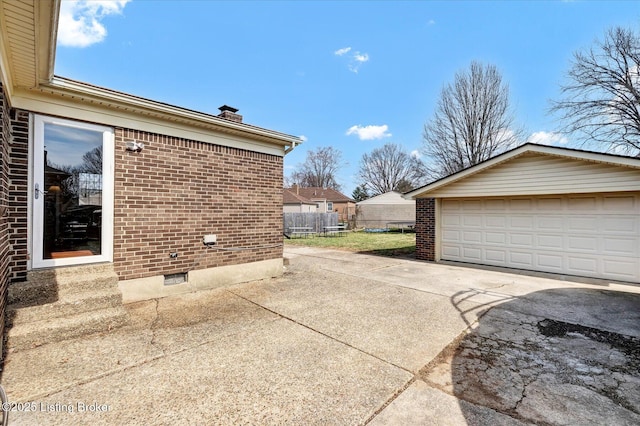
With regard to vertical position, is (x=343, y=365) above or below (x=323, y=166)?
below

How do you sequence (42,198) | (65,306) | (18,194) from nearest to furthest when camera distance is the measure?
(65,306) < (18,194) < (42,198)

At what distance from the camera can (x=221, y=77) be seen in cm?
1230

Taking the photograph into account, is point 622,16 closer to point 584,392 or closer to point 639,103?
point 639,103

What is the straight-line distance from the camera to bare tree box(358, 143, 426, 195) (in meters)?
45.9

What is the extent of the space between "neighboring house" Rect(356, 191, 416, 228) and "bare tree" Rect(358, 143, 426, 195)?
47.1ft

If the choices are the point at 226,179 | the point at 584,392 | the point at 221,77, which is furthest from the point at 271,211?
the point at 221,77

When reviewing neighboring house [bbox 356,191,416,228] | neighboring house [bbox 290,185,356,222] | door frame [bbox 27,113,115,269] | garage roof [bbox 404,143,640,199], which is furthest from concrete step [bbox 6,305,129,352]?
neighboring house [bbox 290,185,356,222]

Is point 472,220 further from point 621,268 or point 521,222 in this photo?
point 621,268

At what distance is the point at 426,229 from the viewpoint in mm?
9961

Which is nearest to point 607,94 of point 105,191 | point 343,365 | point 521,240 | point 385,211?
point 521,240

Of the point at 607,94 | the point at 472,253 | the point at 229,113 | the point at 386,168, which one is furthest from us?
the point at 386,168

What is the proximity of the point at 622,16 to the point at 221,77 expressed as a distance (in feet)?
70.1

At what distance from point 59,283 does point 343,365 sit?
154 inches

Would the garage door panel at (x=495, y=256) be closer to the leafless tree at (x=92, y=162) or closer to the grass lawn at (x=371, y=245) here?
the grass lawn at (x=371, y=245)
